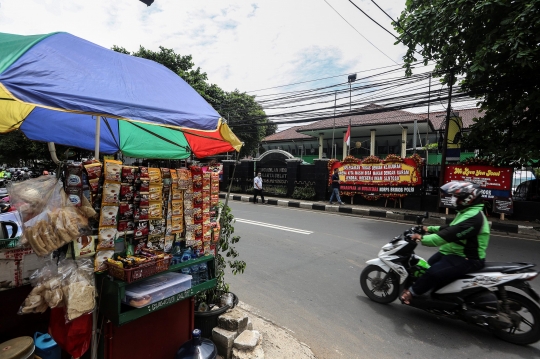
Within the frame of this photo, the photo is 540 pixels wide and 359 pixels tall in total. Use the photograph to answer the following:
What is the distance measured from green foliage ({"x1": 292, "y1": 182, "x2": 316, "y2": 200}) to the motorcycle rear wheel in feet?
33.1

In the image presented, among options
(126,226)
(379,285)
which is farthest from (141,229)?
(379,285)

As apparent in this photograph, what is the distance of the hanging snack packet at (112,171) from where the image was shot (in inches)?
72.3

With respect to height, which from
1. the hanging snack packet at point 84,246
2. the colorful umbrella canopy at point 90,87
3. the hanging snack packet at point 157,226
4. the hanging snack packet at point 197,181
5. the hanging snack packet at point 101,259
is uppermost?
the colorful umbrella canopy at point 90,87

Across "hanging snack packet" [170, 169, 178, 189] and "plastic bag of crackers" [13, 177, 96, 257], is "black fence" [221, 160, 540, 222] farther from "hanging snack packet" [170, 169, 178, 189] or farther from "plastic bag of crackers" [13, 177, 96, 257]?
"plastic bag of crackers" [13, 177, 96, 257]

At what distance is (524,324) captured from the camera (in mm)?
2727

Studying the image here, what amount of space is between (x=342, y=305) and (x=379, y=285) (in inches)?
19.4

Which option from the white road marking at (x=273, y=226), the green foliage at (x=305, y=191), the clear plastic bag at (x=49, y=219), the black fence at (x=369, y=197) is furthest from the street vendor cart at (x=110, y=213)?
the green foliage at (x=305, y=191)

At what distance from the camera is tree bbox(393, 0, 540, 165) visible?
6121 mm

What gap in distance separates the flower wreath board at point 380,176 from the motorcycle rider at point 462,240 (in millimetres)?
7910

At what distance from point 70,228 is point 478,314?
11.0ft

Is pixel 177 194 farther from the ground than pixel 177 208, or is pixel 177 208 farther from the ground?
pixel 177 194

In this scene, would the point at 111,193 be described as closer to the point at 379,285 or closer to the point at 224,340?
the point at 224,340

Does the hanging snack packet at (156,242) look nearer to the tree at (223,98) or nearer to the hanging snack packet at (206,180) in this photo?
the hanging snack packet at (206,180)

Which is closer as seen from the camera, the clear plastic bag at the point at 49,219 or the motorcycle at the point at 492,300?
the clear plastic bag at the point at 49,219
